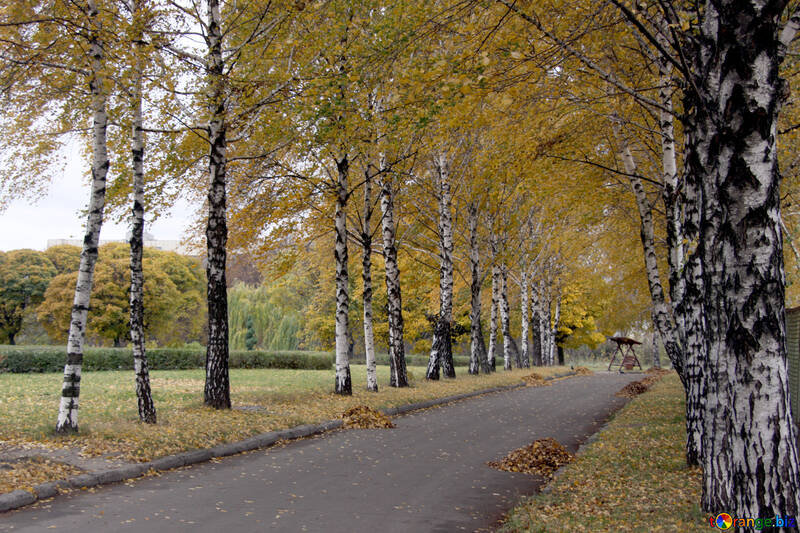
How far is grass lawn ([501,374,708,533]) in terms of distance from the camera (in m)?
5.32

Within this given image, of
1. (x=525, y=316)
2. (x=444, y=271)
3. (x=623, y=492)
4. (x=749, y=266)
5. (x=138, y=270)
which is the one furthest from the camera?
(x=525, y=316)

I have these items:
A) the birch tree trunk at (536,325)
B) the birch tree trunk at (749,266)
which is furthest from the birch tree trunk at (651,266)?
the birch tree trunk at (536,325)

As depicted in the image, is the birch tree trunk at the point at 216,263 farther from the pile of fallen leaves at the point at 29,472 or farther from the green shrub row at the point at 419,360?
the green shrub row at the point at 419,360

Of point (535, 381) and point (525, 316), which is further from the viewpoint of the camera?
point (525, 316)

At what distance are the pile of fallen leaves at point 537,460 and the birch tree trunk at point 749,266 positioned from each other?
426cm

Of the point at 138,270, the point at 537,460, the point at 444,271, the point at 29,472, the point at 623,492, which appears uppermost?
the point at 444,271

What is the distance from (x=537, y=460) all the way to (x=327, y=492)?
351 cm

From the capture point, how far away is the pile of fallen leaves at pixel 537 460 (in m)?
8.64

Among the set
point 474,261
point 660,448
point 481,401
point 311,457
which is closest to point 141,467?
point 311,457

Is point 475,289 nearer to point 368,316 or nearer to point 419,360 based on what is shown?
point 368,316

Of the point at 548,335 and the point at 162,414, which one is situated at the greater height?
the point at 548,335

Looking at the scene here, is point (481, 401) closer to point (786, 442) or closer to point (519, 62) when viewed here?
point (519, 62)

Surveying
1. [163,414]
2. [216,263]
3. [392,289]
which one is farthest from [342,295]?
[163,414]

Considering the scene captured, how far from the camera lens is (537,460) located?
8.81m
